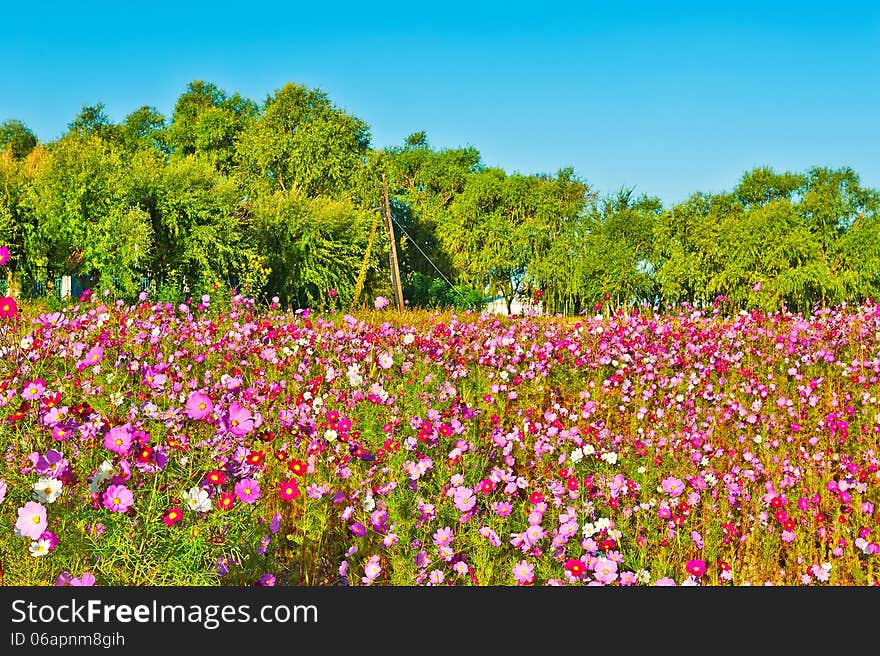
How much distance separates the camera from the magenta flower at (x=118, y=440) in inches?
91.4

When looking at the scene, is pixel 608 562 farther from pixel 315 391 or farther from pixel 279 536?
pixel 315 391

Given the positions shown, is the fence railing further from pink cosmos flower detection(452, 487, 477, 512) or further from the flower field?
pink cosmos flower detection(452, 487, 477, 512)

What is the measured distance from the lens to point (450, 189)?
3619 cm

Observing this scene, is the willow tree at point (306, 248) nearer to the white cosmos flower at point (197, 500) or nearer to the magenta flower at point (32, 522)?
the white cosmos flower at point (197, 500)

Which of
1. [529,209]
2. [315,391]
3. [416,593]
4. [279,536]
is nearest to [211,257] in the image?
[315,391]

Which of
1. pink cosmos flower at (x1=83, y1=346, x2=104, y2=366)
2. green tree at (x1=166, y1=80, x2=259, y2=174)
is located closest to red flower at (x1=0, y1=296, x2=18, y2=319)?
pink cosmos flower at (x1=83, y1=346, x2=104, y2=366)

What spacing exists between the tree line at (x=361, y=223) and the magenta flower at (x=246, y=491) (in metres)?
7.68

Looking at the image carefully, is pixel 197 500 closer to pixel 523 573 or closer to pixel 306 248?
pixel 523 573

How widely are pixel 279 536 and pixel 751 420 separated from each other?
3.35 metres

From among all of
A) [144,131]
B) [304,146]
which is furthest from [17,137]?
[304,146]

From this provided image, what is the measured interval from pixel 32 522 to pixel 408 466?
5.18ft

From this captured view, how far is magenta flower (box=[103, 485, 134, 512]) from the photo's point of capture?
7.25ft

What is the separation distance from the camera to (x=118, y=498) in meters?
2.23

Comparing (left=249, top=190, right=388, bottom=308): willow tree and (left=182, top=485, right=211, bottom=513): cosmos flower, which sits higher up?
(left=249, top=190, right=388, bottom=308): willow tree
